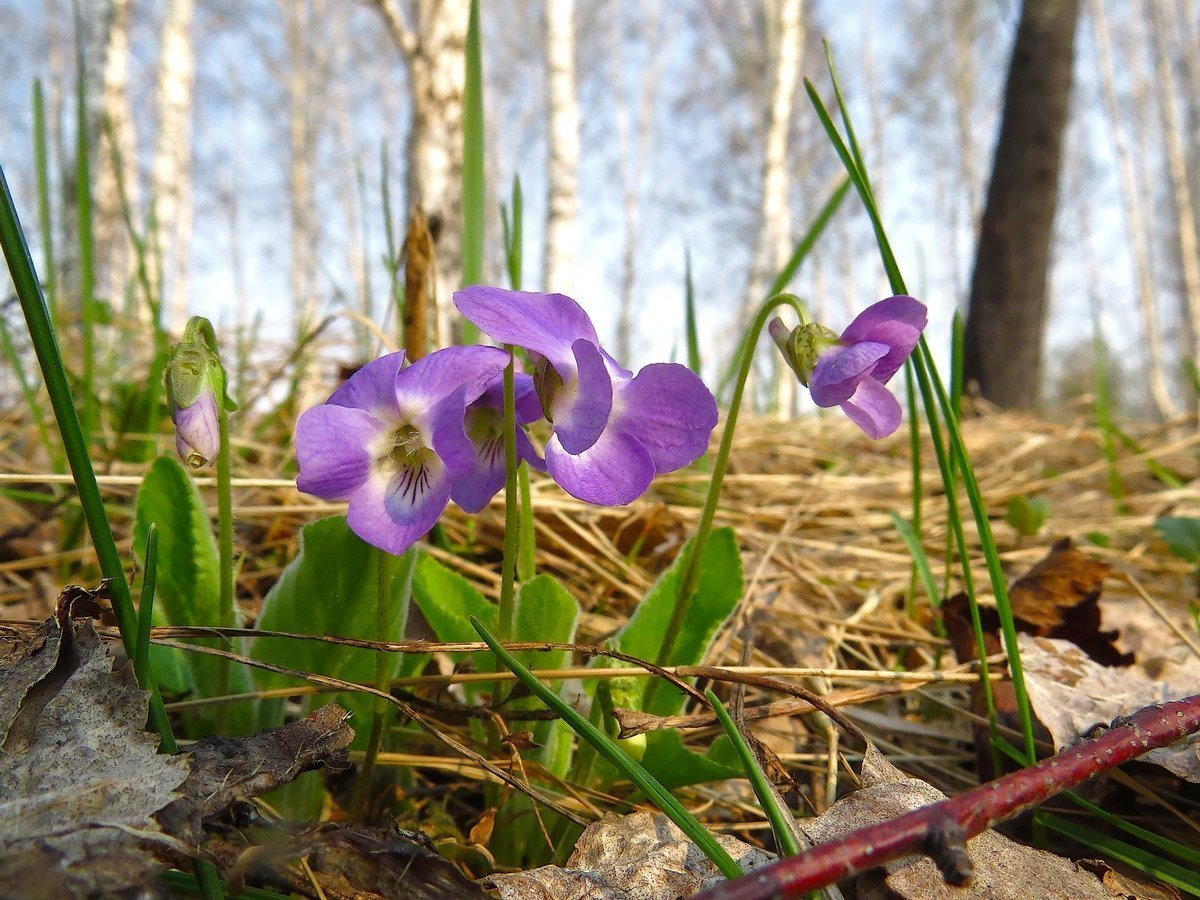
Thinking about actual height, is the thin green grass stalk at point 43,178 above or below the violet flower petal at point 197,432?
above

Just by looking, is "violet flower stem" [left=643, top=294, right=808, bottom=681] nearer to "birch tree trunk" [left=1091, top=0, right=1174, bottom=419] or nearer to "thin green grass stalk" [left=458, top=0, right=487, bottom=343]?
"thin green grass stalk" [left=458, top=0, right=487, bottom=343]

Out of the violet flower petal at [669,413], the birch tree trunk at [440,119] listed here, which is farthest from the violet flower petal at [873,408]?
the birch tree trunk at [440,119]

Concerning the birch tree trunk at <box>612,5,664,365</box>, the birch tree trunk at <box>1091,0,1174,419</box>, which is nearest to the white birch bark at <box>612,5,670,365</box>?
the birch tree trunk at <box>612,5,664,365</box>

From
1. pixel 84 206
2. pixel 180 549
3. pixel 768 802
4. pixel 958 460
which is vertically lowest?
pixel 768 802

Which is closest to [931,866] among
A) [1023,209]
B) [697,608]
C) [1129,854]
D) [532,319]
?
[1129,854]

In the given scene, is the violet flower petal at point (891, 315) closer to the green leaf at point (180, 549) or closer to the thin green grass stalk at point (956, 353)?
the thin green grass stalk at point (956, 353)

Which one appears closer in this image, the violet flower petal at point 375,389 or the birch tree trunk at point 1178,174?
the violet flower petal at point 375,389

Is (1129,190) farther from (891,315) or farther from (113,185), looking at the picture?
(891,315)
